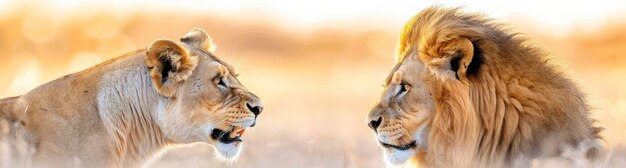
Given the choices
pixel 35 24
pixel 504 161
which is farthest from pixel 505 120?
pixel 35 24

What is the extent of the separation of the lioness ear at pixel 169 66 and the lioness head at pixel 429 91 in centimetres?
103

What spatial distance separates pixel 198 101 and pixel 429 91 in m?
1.26

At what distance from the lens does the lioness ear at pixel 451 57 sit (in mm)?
6887

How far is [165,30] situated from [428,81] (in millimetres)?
17747

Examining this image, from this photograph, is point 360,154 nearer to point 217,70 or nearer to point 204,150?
point 204,150

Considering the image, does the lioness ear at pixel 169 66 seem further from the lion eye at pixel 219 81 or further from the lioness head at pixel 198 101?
the lion eye at pixel 219 81

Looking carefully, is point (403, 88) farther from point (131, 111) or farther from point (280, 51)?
point (280, 51)

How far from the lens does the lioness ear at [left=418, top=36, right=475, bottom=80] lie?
22.6 ft

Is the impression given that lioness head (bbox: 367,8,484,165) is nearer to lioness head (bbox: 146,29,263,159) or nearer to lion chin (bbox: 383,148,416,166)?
lion chin (bbox: 383,148,416,166)

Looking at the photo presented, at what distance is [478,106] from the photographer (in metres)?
6.96

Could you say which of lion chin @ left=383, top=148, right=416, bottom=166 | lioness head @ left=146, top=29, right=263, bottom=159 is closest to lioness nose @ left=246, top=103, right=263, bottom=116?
lioness head @ left=146, top=29, right=263, bottom=159

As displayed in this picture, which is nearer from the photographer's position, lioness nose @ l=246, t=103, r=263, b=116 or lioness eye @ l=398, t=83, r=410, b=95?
lioness eye @ l=398, t=83, r=410, b=95

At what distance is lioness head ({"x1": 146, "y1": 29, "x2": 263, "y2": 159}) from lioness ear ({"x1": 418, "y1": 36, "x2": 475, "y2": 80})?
103 centimetres

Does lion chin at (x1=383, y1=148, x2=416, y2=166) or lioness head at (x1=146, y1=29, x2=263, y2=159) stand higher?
lioness head at (x1=146, y1=29, x2=263, y2=159)
